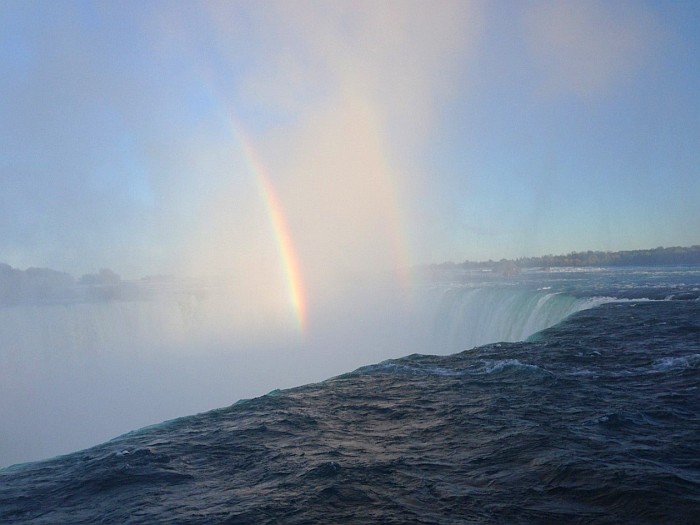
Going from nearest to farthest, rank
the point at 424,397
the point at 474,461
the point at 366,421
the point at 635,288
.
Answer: the point at 474,461 → the point at 366,421 → the point at 424,397 → the point at 635,288

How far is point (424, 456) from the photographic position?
34.8ft

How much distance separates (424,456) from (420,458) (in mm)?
137

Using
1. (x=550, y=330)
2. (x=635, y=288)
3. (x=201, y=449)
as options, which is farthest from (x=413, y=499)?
(x=635, y=288)

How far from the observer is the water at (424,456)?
8297 mm

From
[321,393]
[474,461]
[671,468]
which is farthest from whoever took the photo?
[321,393]

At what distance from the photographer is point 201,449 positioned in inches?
494

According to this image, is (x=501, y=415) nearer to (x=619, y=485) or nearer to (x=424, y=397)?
(x=424, y=397)

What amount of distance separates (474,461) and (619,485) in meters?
2.64

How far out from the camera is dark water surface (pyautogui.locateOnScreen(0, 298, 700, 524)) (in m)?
8.27

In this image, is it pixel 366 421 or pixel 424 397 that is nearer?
pixel 366 421

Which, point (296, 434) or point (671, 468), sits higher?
point (296, 434)

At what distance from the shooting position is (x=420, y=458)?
1051 centimetres

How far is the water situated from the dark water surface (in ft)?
0.15

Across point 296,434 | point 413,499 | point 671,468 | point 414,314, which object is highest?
point 414,314
